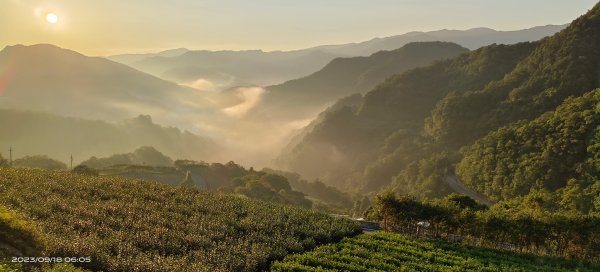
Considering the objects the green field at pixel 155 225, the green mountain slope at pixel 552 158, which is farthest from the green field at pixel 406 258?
the green mountain slope at pixel 552 158

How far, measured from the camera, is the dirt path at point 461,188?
93.6 metres

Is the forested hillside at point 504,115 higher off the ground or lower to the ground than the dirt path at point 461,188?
higher

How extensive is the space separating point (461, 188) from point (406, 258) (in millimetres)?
77059

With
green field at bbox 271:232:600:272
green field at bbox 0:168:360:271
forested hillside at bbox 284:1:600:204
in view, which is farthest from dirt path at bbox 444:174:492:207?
green field at bbox 0:168:360:271

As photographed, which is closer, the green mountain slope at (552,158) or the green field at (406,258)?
the green field at (406,258)

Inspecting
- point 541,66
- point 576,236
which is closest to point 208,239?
point 576,236

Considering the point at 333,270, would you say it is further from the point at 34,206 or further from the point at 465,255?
the point at 34,206

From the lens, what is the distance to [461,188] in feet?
338

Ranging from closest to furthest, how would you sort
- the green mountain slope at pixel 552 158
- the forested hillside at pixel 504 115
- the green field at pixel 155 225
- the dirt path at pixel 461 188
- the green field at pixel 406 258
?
the green field at pixel 155 225 → the green field at pixel 406 258 → the green mountain slope at pixel 552 158 → the forested hillside at pixel 504 115 → the dirt path at pixel 461 188

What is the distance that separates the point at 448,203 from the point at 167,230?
87.5 ft

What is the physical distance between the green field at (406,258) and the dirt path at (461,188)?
2322 inches

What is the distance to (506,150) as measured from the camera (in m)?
92.9

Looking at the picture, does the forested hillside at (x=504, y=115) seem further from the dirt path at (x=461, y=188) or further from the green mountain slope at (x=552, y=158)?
the dirt path at (x=461, y=188)

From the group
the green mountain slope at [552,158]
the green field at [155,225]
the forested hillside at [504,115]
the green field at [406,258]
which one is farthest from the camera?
the forested hillside at [504,115]
